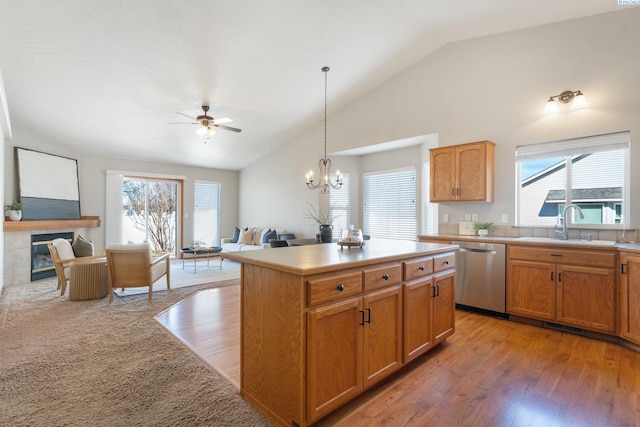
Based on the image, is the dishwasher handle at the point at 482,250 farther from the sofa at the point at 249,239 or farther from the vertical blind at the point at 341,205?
the sofa at the point at 249,239

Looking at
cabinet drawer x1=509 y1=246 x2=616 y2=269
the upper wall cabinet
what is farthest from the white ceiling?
cabinet drawer x1=509 y1=246 x2=616 y2=269

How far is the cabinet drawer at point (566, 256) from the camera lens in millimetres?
2896

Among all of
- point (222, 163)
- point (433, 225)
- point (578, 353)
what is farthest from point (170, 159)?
point (578, 353)

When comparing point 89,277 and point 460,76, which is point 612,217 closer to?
point 460,76

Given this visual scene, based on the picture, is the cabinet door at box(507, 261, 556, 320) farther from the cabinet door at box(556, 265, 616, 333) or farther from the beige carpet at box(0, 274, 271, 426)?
the beige carpet at box(0, 274, 271, 426)

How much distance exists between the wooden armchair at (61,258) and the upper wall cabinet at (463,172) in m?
5.13

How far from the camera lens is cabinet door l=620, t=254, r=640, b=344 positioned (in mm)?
2691

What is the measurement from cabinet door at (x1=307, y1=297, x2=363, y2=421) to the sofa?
5.44 metres

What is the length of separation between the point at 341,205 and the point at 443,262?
4.09 meters

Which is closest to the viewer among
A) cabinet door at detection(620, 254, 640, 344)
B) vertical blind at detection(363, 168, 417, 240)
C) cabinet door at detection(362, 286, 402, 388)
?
cabinet door at detection(362, 286, 402, 388)

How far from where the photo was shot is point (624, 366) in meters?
2.45

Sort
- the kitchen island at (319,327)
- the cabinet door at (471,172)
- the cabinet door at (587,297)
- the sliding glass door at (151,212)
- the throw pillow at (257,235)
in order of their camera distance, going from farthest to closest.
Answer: the throw pillow at (257,235) → the sliding glass door at (151,212) → the cabinet door at (471,172) → the cabinet door at (587,297) → the kitchen island at (319,327)

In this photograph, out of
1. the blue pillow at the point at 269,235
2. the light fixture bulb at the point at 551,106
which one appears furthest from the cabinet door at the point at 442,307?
the blue pillow at the point at 269,235

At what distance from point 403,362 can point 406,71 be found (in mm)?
4501
